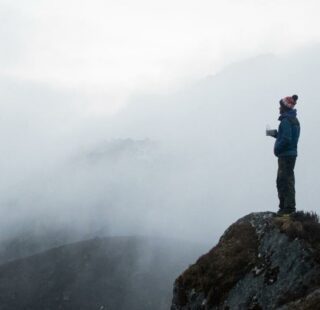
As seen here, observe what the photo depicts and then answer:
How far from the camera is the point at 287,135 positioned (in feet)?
51.6

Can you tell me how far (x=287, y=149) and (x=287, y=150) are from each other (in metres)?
0.04

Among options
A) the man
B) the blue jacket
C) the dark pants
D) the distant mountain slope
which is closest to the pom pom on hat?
the man

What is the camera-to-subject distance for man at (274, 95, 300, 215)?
15781mm

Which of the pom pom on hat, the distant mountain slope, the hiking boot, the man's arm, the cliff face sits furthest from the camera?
the distant mountain slope

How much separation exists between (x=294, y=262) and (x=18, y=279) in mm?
193300

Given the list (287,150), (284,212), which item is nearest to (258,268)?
(284,212)

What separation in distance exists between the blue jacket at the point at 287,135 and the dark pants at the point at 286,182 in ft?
0.79

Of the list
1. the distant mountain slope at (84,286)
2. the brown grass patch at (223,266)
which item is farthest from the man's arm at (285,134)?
the distant mountain slope at (84,286)

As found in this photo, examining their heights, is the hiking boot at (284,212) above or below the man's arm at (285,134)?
below

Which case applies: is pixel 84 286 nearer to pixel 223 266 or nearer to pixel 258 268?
pixel 223 266

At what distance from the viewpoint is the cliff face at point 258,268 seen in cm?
1191

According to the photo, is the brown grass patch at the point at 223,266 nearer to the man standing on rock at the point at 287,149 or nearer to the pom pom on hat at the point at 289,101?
the man standing on rock at the point at 287,149

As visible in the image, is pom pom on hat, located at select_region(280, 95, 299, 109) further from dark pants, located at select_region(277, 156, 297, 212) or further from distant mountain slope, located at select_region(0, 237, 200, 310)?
distant mountain slope, located at select_region(0, 237, 200, 310)

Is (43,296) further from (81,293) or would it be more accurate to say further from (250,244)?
(250,244)
